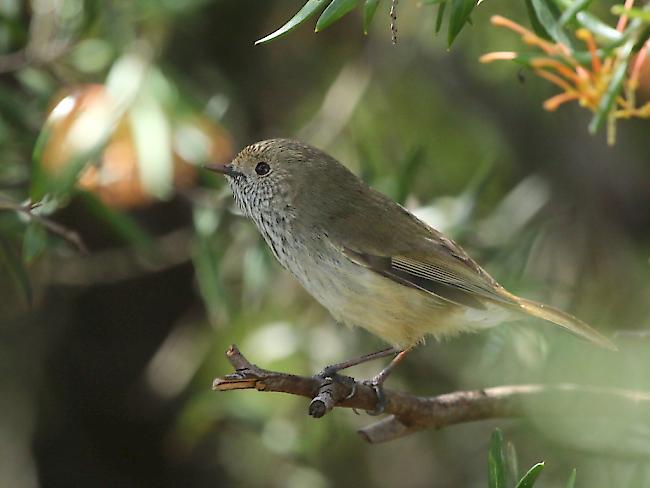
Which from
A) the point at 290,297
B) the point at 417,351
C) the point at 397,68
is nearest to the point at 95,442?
the point at 290,297

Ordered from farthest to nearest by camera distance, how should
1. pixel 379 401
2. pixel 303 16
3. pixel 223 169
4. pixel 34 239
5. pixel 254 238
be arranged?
pixel 254 238
pixel 223 169
pixel 34 239
pixel 379 401
pixel 303 16

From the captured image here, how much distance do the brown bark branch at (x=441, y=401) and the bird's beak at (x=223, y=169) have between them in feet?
3.29

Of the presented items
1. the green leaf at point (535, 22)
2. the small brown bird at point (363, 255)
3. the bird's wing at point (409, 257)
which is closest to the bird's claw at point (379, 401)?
the small brown bird at point (363, 255)

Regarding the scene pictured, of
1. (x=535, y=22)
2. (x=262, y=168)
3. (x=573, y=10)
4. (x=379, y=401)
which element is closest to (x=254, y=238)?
(x=262, y=168)

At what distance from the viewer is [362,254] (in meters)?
3.19

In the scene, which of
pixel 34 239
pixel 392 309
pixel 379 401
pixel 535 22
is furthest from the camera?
pixel 392 309

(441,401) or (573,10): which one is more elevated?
(573,10)

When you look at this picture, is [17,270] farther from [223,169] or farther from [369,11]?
[369,11]

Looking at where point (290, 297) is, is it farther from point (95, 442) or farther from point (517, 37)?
point (517, 37)

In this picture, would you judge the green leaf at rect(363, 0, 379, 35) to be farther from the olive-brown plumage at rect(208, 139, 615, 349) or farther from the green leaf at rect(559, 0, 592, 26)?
the olive-brown plumage at rect(208, 139, 615, 349)

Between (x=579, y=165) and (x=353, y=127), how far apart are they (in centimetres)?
97

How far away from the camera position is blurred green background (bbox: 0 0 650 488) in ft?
12.3

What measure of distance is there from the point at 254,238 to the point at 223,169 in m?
0.51

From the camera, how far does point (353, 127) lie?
4.50 meters
